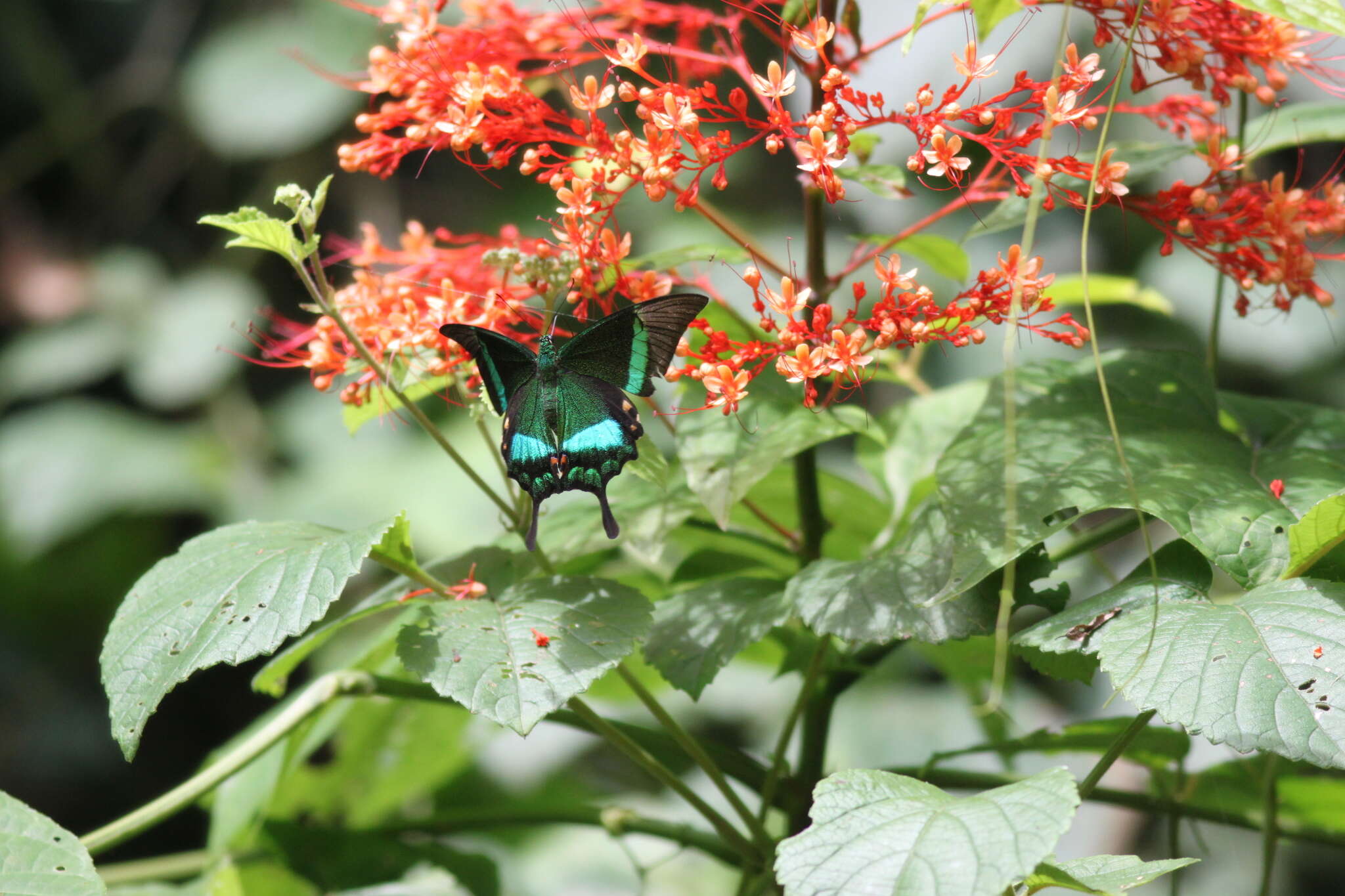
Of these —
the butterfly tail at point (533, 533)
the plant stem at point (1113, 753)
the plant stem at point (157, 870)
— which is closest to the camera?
the plant stem at point (1113, 753)

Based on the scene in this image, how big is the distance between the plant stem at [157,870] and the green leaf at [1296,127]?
1067 mm

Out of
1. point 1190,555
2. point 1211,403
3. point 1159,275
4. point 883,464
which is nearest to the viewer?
point 1190,555

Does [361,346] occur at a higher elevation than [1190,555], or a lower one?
higher

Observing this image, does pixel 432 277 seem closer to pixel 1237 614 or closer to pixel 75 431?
pixel 1237 614

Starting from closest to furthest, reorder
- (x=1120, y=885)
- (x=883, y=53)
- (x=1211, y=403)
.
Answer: (x=1120, y=885), (x=1211, y=403), (x=883, y=53)

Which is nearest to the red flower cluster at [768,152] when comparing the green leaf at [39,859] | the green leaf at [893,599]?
the green leaf at [893,599]

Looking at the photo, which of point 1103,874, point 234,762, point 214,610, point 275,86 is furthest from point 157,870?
point 275,86

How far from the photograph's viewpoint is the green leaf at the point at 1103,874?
0.58 metres

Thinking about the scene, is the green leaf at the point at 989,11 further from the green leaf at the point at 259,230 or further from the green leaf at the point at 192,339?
the green leaf at the point at 192,339

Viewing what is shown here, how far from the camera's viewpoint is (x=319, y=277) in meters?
0.75

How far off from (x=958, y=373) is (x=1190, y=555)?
1.52m

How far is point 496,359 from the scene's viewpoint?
2.50 ft

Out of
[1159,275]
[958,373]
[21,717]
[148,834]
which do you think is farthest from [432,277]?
[21,717]

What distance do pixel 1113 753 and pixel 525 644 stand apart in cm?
36
